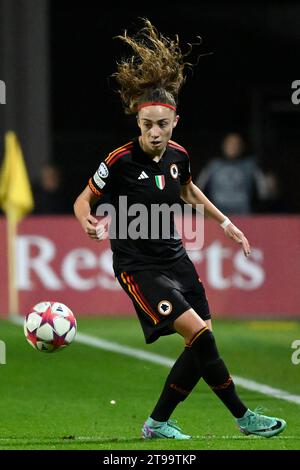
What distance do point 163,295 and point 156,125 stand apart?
98cm

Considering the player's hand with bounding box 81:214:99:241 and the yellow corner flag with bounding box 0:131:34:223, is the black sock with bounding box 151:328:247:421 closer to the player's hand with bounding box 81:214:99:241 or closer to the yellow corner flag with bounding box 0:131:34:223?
the player's hand with bounding box 81:214:99:241

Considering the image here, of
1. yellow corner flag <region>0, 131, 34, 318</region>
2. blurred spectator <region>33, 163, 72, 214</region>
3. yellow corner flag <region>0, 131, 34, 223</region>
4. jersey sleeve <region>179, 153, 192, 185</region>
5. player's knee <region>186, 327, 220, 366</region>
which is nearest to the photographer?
player's knee <region>186, 327, 220, 366</region>

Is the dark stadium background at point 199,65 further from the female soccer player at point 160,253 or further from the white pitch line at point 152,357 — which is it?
the female soccer player at point 160,253

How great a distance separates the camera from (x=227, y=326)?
578 inches

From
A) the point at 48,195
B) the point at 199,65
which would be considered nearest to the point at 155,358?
the point at 48,195

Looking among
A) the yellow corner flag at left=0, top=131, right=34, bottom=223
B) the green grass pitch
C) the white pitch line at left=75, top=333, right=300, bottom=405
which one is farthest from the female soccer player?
the yellow corner flag at left=0, top=131, right=34, bottom=223

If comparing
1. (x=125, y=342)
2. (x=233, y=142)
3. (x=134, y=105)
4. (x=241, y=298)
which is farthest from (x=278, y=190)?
(x=134, y=105)

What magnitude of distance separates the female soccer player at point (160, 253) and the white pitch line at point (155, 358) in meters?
1.81

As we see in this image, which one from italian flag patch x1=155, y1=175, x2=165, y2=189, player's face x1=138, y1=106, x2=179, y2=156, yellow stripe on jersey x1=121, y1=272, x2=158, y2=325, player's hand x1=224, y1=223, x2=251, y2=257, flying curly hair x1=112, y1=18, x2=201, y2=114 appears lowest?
yellow stripe on jersey x1=121, y1=272, x2=158, y2=325

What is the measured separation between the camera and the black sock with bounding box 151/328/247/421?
25.1 ft

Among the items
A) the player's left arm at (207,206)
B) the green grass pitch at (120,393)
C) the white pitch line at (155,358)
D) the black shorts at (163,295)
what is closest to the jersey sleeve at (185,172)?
the player's left arm at (207,206)

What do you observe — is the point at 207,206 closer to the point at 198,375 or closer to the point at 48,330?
the point at 198,375

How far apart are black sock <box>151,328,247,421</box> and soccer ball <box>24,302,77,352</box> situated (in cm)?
79
